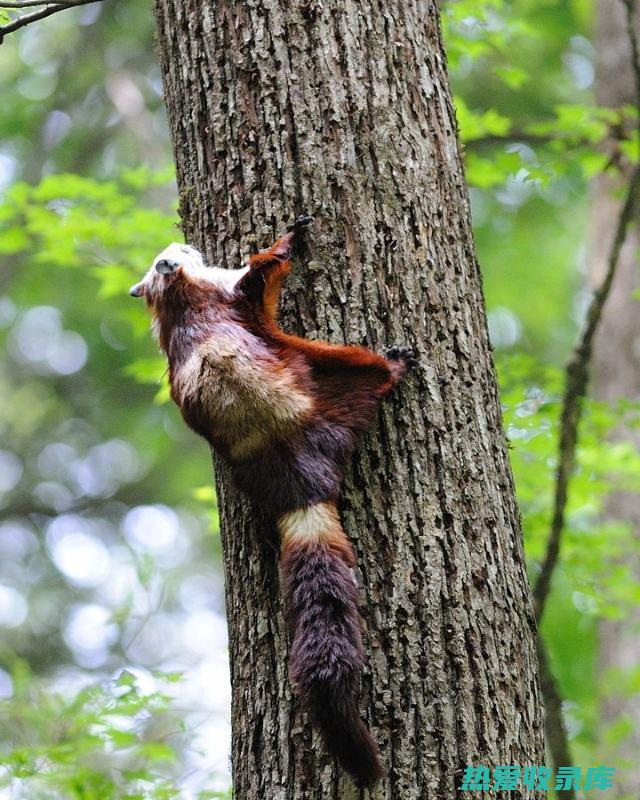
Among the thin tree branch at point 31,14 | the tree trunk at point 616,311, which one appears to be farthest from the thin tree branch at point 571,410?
the thin tree branch at point 31,14

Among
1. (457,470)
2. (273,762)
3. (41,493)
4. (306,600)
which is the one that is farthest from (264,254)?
(41,493)

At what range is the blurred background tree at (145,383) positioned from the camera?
458 centimetres

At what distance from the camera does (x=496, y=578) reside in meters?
2.62

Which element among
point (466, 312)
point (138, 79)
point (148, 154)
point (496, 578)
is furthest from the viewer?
point (138, 79)

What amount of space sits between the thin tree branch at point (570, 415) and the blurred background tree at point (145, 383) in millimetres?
257

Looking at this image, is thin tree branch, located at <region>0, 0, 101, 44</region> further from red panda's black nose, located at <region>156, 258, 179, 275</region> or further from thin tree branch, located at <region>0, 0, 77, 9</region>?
red panda's black nose, located at <region>156, 258, 179, 275</region>

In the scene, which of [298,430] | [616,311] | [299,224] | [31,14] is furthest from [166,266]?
[616,311]

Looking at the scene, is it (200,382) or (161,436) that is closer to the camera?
(200,382)

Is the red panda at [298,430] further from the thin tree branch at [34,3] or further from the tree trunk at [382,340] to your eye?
the thin tree branch at [34,3]

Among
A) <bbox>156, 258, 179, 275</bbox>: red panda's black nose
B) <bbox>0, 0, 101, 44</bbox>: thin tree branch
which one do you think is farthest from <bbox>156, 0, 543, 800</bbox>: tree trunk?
<bbox>0, 0, 101, 44</bbox>: thin tree branch

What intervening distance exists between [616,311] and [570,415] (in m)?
4.14

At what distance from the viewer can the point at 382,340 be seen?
2.72m

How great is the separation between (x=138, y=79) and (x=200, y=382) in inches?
343

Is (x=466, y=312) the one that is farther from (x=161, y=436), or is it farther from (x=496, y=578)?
(x=161, y=436)
